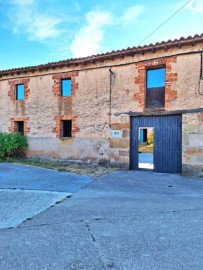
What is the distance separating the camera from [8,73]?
1350 centimetres

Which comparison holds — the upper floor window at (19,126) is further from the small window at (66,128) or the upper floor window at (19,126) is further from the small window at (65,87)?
the small window at (65,87)

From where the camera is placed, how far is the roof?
345 inches

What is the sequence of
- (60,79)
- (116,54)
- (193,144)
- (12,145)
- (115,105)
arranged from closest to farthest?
(193,144) → (116,54) → (115,105) → (60,79) → (12,145)

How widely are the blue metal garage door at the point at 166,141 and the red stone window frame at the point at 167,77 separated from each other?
664 mm

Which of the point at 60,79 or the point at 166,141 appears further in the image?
the point at 60,79

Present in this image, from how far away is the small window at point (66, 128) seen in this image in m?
12.1

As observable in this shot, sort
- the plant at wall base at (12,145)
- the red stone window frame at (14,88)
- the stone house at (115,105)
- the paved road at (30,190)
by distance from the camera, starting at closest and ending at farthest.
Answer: the paved road at (30,190) → the stone house at (115,105) → the plant at wall base at (12,145) → the red stone window frame at (14,88)

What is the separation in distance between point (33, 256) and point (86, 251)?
0.72 meters

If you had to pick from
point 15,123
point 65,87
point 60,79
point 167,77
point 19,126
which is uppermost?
point 60,79

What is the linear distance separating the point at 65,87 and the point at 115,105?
3235 millimetres

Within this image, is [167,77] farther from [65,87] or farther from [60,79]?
[60,79]

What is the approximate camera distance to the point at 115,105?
10578mm

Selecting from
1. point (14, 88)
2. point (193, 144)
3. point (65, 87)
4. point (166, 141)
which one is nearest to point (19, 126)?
point (14, 88)

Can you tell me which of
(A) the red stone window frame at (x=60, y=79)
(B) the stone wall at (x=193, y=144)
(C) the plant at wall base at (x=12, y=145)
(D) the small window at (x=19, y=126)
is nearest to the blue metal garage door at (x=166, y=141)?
(B) the stone wall at (x=193, y=144)
